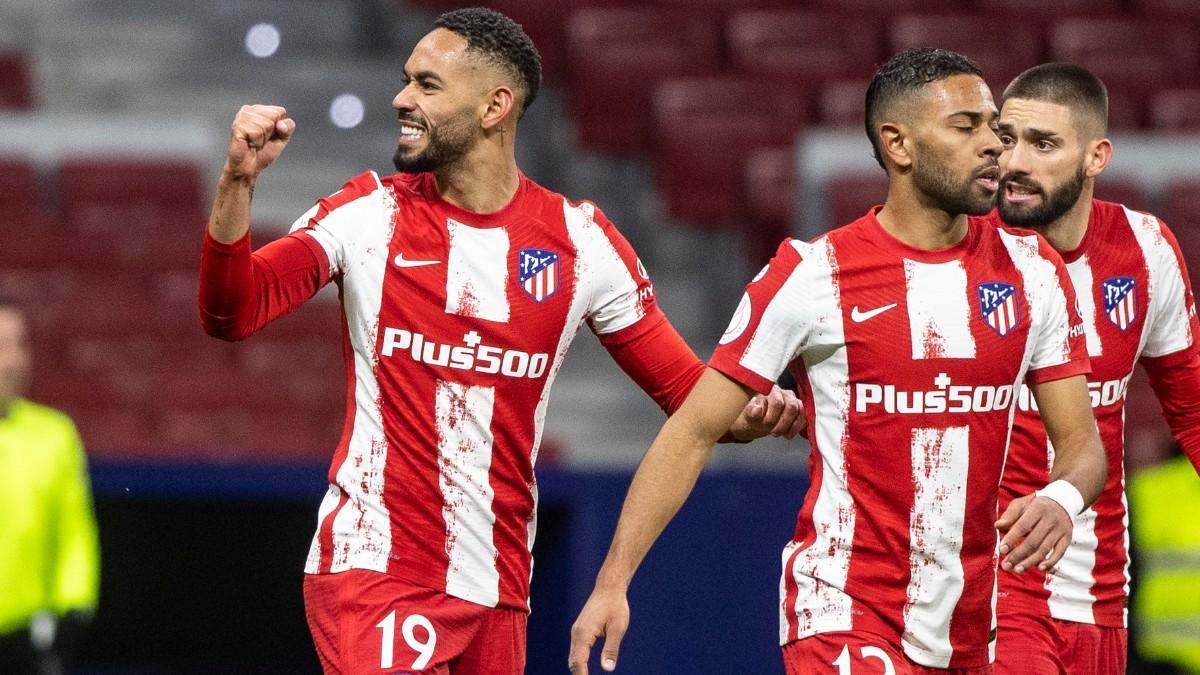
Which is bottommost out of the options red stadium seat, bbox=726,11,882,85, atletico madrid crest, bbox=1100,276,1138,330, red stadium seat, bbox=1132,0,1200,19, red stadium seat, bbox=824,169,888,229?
atletico madrid crest, bbox=1100,276,1138,330

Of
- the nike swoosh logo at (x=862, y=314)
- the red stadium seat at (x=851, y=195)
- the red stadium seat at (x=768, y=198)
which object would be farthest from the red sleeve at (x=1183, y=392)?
the red stadium seat at (x=768, y=198)

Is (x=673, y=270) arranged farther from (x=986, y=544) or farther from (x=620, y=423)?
(x=986, y=544)

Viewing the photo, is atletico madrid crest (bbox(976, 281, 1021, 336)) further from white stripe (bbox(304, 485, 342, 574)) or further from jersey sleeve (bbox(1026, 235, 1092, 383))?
white stripe (bbox(304, 485, 342, 574))

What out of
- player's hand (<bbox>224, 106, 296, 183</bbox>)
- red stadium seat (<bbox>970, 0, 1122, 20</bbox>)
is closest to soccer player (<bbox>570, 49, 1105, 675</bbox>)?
player's hand (<bbox>224, 106, 296, 183</bbox>)

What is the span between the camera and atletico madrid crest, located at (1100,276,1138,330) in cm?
499

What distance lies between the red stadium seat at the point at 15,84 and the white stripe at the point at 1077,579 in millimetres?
7832

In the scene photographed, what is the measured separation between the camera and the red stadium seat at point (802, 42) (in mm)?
11086

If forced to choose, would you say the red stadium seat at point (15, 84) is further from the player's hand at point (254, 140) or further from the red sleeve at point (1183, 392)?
the red sleeve at point (1183, 392)

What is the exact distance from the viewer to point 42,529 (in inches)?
255

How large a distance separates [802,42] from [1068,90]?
620 centimetres

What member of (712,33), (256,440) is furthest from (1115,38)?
(256,440)

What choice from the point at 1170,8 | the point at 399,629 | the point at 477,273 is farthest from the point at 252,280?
the point at 1170,8

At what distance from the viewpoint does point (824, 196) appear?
9.23 meters

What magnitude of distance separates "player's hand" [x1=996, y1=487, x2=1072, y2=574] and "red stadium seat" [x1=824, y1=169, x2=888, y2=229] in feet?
17.0
